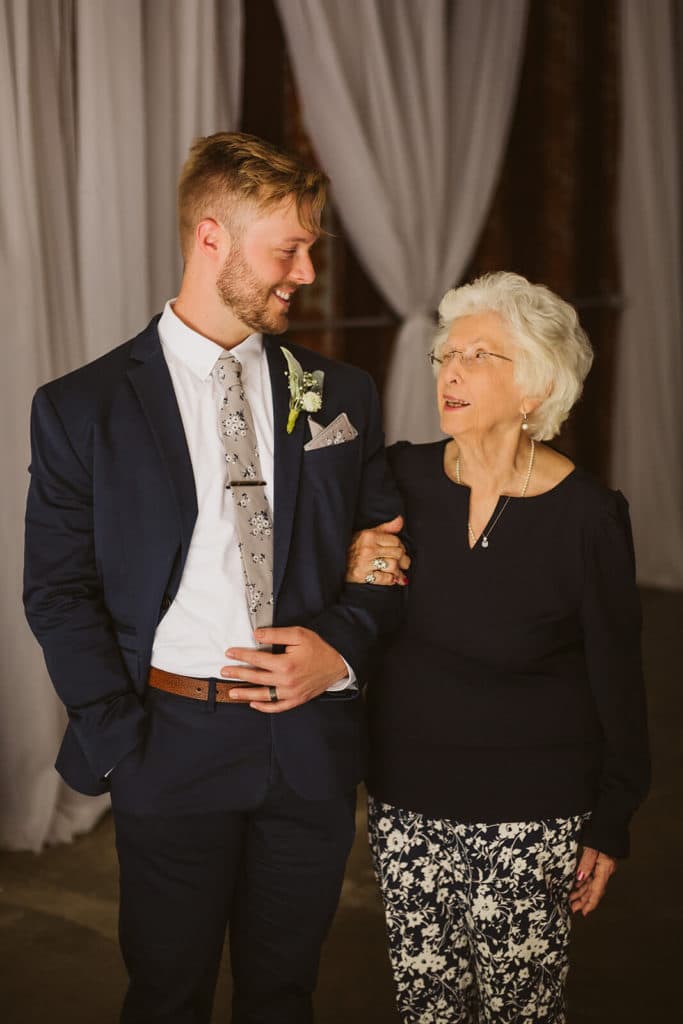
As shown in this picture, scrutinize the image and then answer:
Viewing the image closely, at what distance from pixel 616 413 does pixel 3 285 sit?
15.3ft

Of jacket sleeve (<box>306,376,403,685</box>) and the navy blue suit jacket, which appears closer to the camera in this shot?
the navy blue suit jacket

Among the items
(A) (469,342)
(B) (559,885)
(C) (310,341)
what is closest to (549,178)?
(C) (310,341)

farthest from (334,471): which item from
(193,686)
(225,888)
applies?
(225,888)

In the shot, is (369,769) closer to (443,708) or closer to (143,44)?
(443,708)

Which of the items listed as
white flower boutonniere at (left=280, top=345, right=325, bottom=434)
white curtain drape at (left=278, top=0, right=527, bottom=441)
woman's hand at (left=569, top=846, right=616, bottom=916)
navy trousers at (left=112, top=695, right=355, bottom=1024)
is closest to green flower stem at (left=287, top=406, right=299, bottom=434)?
white flower boutonniere at (left=280, top=345, right=325, bottom=434)

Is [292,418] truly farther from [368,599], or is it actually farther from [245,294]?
[368,599]

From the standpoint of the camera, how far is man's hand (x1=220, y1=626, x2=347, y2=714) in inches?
66.9

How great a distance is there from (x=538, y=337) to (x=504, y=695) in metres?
0.64

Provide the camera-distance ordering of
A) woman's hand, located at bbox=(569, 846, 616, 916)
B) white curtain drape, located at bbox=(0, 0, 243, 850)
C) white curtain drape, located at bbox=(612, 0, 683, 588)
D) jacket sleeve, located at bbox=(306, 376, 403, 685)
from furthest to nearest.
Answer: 1. white curtain drape, located at bbox=(612, 0, 683, 588)
2. white curtain drape, located at bbox=(0, 0, 243, 850)
3. woman's hand, located at bbox=(569, 846, 616, 916)
4. jacket sleeve, located at bbox=(306, 376, 403, 685)

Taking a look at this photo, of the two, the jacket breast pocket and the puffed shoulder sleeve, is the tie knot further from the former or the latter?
the puffed shoulder sleeve

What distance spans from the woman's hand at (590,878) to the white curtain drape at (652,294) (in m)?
4.78

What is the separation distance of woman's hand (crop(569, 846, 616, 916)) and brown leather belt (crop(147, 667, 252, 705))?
699 millimetres

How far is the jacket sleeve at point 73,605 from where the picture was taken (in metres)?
1.69

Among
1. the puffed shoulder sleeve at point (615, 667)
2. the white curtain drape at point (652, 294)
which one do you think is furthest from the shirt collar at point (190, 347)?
the white curtain drape at point (652, 294)
